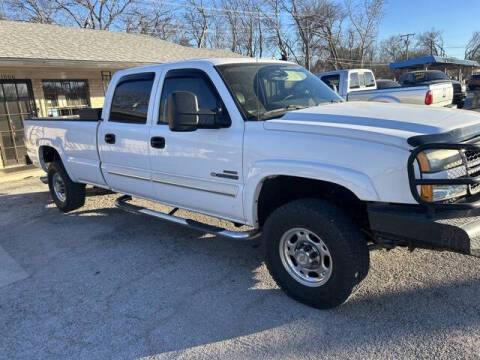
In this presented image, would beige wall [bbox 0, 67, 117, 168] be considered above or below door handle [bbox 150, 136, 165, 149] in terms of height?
above

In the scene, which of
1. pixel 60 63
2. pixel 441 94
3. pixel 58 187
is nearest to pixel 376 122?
pixel 58 187

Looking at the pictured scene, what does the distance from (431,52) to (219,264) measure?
262ft

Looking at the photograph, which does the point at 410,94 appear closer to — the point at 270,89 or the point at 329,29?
the point at 270,89

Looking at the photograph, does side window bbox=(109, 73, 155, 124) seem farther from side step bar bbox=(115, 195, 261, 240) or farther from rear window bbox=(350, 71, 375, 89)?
rear window bbox=(350, 71, 375, 89)

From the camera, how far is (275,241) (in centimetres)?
337

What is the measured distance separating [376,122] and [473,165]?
725 millimetres

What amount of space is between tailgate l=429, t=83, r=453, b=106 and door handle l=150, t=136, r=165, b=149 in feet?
25.0

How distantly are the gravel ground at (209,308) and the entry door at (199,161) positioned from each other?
2.35 ft

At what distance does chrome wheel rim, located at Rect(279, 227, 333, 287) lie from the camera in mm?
3170

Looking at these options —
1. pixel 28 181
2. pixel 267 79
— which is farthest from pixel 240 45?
pixel 267 79

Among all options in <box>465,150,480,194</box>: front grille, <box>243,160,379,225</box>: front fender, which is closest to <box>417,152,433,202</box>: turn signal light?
<box>243,160,379,225</box>: front fender

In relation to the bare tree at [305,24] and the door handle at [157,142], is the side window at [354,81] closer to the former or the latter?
the door handle at [157,142]

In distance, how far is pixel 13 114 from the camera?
11336mm

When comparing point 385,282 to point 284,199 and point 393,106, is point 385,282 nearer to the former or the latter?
point 284,199
